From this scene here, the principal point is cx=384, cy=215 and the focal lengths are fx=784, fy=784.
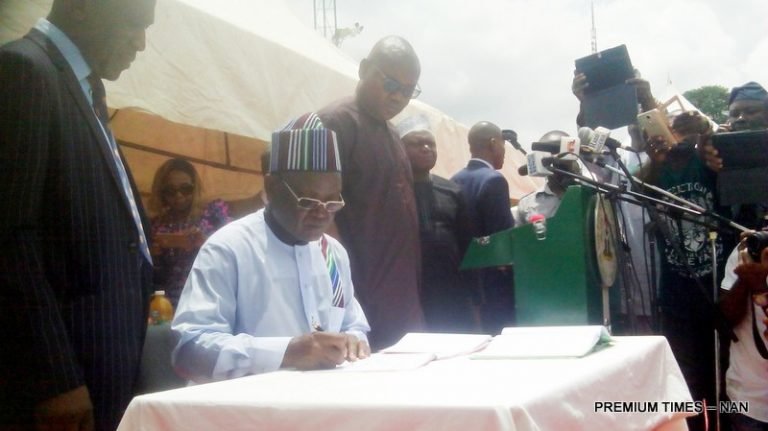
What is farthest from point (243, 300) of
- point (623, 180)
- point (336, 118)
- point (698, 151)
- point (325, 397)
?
point (698, 151)

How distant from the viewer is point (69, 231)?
1827mm

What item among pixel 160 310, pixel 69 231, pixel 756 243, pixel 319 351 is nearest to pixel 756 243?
pixel 756 243

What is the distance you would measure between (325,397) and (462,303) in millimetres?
2541

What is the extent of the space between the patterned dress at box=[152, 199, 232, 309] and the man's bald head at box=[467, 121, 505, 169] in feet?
5.44

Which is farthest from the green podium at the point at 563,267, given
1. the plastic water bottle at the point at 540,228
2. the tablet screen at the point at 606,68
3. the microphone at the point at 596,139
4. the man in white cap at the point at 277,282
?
the man in white cap at the point at 277,282

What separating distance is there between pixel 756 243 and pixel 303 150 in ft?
6.92

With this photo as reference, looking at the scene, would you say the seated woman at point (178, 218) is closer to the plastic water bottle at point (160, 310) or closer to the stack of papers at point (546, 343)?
the plastic water bottle at point (160, 310)

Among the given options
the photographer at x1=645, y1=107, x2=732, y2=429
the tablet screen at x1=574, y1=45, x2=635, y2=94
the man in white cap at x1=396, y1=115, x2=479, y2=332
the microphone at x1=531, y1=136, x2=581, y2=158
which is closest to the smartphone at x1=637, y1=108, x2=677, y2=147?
the photographer at x1=645, y1=107, x2=732, y2=429

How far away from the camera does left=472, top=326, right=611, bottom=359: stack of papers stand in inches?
68.7

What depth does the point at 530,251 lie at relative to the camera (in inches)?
136

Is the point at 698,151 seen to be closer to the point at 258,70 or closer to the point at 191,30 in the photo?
the point at 258,70

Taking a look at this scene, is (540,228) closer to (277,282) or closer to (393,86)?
(393,86)

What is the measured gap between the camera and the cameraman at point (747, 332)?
11.1 ft

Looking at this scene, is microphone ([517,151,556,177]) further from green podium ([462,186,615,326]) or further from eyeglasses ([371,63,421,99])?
eyeglasses ([371,63,421,99])
